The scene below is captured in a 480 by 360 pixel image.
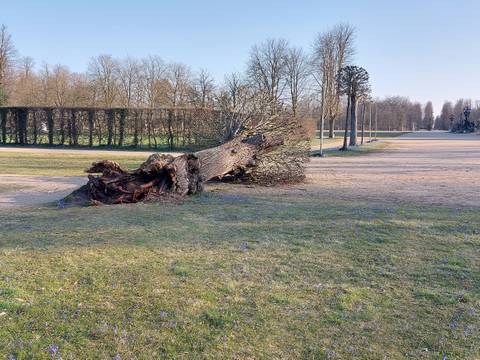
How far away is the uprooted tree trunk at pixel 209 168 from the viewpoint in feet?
28.9

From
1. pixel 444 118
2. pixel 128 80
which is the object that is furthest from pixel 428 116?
pixel 128 80

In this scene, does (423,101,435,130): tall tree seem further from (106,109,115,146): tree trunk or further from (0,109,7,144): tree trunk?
(0,109,7,144): tree trunk

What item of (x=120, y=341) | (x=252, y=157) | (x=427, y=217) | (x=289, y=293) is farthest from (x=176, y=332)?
(x=252, y=157)

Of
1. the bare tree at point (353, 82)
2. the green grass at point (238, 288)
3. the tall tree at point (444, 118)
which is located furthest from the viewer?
the tall tree at point (444, 118)

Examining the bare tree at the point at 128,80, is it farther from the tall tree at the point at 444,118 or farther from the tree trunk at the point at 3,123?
the tall tree at the point at 444,118

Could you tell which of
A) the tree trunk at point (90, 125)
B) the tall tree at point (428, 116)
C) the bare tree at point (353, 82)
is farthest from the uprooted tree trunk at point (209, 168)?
the tall tree at point (428, 116)

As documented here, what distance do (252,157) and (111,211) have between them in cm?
516

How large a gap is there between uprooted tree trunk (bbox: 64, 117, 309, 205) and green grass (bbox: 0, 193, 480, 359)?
1.73 m

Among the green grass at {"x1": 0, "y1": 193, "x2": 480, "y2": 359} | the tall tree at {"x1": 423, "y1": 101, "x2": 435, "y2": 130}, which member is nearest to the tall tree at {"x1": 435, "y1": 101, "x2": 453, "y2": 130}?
the tall tree at {"x1": 423, "y1": 101, "x2": 435, "y2": 130}

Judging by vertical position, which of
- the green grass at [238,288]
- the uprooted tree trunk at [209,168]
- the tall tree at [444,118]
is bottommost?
the green grass at [238,288]

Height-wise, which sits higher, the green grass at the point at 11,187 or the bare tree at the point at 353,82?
the bare tree at the point at 353,82

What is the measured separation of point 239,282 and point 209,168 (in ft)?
21.8

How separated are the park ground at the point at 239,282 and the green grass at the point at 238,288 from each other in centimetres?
1

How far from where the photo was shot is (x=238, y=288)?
402 cm
